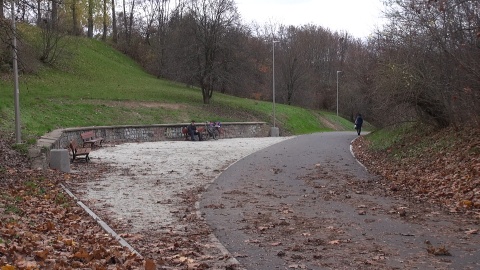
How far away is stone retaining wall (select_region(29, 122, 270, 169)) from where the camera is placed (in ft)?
51.4

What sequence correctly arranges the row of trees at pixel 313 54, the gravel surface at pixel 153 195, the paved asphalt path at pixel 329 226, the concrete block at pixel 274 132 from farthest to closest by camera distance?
the concrete block at pixel 274 132, the row of trees at pixel 313 54, the gravel surface at pixel 153 195, the paved asphalt path at pixel 329 226


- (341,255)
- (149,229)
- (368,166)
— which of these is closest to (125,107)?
(368,166)

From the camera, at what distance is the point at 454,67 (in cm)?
1549

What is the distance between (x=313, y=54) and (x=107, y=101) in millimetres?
50507

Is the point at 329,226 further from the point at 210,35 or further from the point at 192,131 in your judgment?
the point at 210,35

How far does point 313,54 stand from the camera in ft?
275

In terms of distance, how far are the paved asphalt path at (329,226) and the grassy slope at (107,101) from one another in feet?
43.8

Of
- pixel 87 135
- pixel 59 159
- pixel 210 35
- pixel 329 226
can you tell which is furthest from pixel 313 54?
pixel 329 226

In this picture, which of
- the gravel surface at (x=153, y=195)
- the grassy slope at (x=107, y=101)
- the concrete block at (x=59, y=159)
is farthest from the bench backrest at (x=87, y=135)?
the concrete block at (x=59, y=159)

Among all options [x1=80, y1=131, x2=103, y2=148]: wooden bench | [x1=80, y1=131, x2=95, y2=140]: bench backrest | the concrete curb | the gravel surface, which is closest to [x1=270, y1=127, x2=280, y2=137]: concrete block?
[x1=80, y1=131, x2=103, y2=148]: wooden bench

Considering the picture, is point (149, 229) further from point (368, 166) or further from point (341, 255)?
point (368, 166)

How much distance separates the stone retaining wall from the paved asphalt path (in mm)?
5205

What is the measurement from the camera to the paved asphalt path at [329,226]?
6891mm

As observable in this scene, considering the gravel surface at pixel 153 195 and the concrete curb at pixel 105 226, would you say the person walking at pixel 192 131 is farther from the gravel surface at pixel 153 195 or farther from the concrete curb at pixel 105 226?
the concrete curb at pixel 105 226
